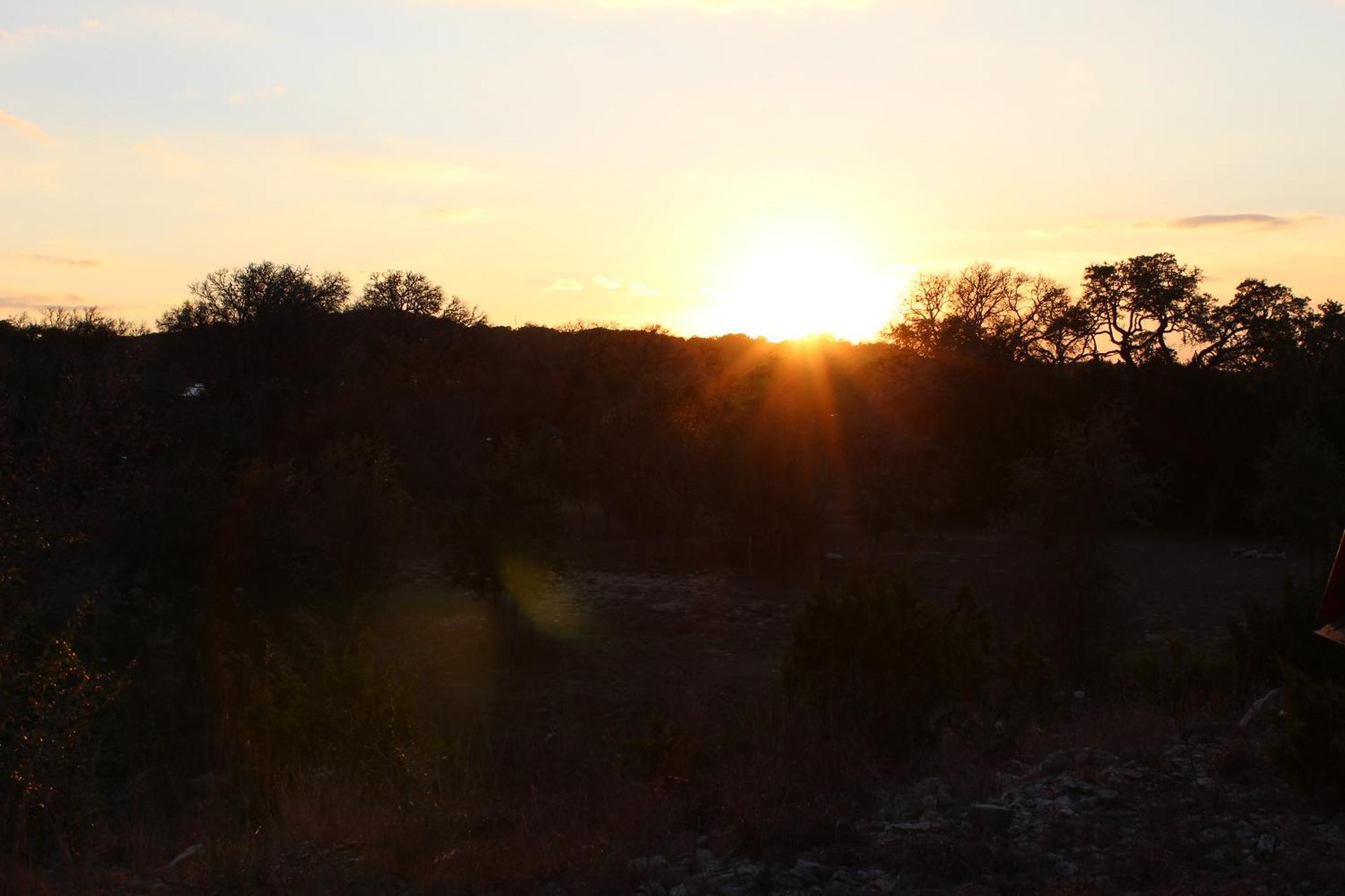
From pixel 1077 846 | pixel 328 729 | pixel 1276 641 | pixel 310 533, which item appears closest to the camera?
pixel 1077 846

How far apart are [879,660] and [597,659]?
27.1 ft

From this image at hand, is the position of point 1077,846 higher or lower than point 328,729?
higher

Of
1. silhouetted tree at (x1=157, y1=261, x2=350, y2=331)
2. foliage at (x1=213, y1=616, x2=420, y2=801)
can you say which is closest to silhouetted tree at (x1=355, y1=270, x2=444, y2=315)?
silhouetted tree at (x1=157, y1=261, x2=350, y2=331)

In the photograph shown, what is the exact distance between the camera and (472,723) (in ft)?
41.3

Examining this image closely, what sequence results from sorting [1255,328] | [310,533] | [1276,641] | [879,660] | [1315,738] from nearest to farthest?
[1315,738]
[879,660]
[1276,641]
[310,533]
[1255,328]

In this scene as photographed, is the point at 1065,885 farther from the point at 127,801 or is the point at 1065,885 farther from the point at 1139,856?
the point at 127,801

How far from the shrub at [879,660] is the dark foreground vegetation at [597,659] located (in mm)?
29

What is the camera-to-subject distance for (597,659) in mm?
16594

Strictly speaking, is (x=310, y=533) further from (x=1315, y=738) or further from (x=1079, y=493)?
(x=1315, y=738)

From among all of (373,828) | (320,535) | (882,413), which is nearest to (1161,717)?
(373,828)

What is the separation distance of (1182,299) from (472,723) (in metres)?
35.8

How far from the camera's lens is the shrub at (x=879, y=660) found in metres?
8.79

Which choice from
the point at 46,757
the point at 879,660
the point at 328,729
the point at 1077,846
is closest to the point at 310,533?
the point at 328,729

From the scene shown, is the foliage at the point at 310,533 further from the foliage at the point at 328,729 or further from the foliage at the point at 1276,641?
the foliage at the point at 1276,641
